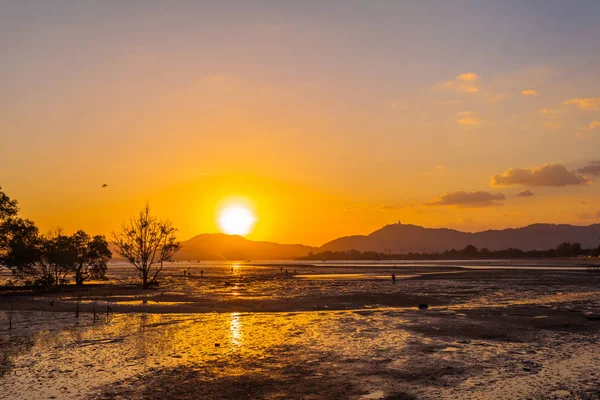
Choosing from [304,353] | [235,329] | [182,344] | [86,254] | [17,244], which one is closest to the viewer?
[304,353]

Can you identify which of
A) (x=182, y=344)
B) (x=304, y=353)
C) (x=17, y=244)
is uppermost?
(x=17, y=244)

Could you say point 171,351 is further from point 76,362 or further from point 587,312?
point 587,312

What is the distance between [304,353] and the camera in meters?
18.8

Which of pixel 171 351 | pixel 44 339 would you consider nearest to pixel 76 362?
pixel 171 351

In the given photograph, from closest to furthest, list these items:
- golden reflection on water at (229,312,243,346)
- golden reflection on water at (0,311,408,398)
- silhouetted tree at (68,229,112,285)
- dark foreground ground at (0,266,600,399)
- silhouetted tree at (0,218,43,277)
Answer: dark foreground ground at (0,266,600,399), golden reflection on water at (0,311,408,398), golden reflection on water at (229,312,243,346), silhouetted tree at (0,218,43,277), silhouetted tree at (68,229,112,285)

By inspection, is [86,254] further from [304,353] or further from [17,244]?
[304,353]

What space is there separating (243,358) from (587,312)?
83.3 feet

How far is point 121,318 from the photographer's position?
1160 inches

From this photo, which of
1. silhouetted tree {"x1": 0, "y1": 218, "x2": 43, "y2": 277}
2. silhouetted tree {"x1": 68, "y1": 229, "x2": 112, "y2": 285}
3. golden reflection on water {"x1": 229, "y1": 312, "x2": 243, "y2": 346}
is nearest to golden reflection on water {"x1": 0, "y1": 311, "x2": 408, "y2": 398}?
golden reflection on water {"x1": 229, "y1": 312, "x2": 243, "y2": 346}

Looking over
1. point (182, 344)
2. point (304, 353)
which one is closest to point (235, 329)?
point (182, 344)

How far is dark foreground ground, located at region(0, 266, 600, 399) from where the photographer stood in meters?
13.8

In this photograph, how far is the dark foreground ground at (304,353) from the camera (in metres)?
13.8

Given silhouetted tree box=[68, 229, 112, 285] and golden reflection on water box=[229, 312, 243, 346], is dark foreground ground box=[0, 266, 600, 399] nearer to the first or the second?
golden reflection on water box=[229, 312, 243, 346]

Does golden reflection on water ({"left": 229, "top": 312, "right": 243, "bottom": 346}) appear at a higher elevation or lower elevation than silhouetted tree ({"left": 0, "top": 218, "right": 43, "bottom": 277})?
lower
